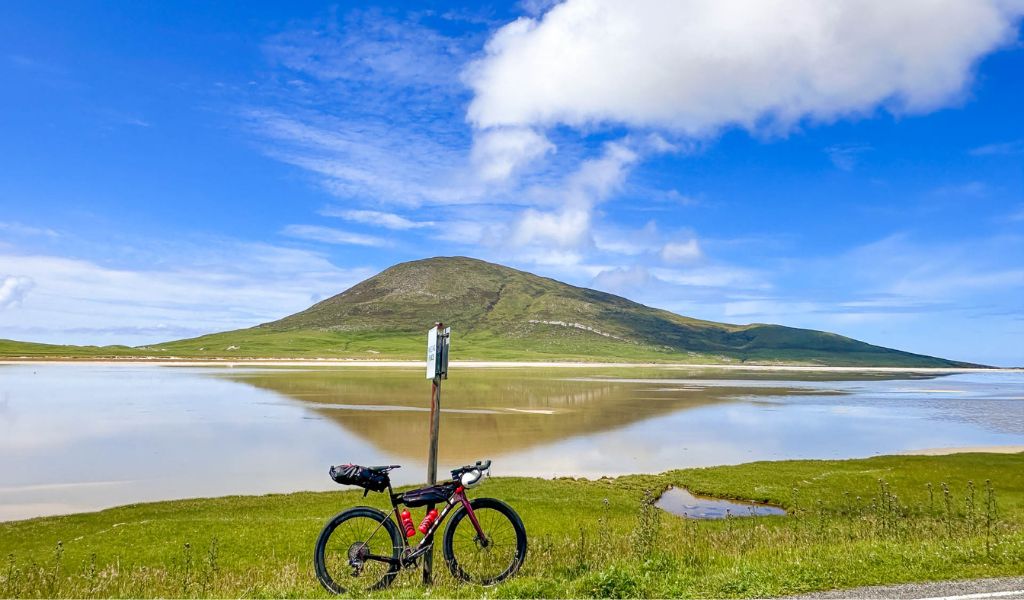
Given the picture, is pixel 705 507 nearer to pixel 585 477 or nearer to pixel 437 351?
pixel 585 477

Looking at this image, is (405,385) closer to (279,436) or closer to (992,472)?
(279,436)

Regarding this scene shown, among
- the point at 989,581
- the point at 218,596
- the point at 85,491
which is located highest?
the point at 989,581

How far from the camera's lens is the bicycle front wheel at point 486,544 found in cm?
1118

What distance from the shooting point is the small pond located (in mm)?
26078

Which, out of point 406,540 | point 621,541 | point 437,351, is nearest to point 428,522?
point 406,540

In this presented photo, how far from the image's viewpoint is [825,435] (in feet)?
165

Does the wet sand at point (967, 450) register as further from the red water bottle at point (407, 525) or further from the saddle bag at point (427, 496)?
the red water bottle at point (407, 525)

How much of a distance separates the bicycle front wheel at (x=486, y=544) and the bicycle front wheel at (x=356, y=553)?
3.33 ft

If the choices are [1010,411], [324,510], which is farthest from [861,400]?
[324,510]

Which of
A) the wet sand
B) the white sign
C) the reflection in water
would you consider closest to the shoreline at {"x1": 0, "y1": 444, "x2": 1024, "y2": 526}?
the wet sand

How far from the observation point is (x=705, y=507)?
27.6m

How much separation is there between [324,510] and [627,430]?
31.6m

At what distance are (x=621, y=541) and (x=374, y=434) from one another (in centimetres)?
3149

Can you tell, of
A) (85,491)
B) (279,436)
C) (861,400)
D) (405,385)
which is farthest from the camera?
(405,385)
